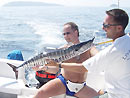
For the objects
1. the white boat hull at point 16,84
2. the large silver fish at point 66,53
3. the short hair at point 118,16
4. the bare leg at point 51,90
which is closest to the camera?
the short hair at point 118,16

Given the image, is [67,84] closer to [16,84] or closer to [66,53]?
[66,53]

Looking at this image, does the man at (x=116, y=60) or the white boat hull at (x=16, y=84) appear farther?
the white boat hull at (x=16, y=84)

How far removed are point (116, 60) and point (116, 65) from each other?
0.05 meters

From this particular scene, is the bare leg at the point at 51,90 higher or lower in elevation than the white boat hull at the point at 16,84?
higher

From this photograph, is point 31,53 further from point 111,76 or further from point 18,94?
point 111,76

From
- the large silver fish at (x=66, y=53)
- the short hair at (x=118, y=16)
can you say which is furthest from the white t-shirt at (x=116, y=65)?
the large silver fish at (x=66, y=53)

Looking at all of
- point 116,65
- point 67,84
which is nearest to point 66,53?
point 67,84

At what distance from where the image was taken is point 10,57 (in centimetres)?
401

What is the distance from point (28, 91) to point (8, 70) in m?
0.73

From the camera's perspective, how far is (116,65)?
1.84 metres

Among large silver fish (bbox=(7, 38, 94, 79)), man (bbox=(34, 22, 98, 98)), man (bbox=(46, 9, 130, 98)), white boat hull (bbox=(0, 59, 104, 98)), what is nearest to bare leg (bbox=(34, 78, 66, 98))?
man (bbox=(34, 22, 98, 98))

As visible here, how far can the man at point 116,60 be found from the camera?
1824 millimetres

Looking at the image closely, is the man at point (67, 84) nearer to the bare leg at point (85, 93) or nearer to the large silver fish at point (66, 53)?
the bare leg at point (85, 93)

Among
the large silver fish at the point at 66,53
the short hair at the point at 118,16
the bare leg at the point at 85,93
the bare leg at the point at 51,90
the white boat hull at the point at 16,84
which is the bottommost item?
the white boat hull at the point at 16,84
